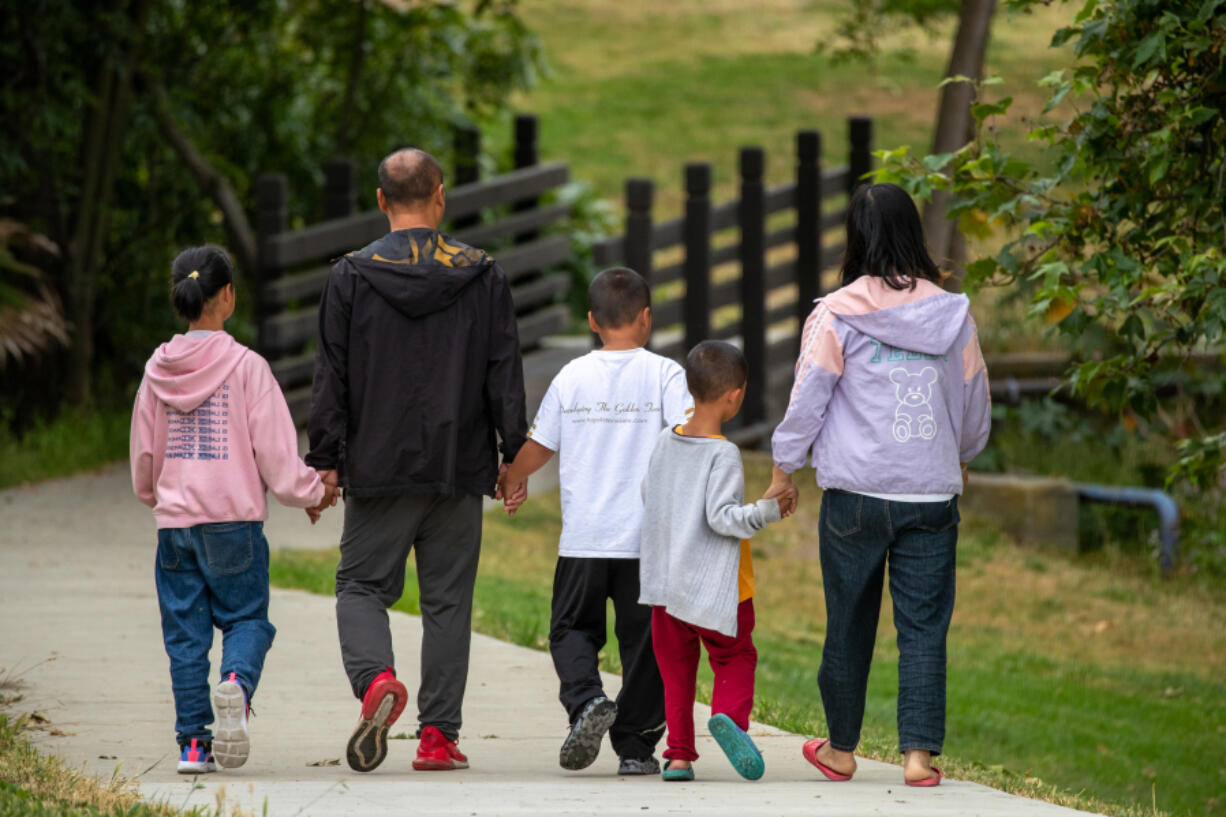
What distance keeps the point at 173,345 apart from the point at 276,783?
1229 mm

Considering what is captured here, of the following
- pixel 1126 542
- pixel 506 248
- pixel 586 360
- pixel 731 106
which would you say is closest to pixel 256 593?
pixel 586 360

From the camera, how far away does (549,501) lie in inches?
435

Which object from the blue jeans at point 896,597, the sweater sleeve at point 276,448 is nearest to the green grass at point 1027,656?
the blue jeans at point 896,597

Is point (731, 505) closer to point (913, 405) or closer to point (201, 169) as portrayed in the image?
point (913, 405)

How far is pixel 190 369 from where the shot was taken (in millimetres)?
4734

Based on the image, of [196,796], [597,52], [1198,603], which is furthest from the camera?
[597,52]

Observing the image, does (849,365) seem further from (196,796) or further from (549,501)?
(549,501)

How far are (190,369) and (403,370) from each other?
22.7 inches

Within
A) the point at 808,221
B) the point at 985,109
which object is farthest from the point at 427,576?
the point at 808,221

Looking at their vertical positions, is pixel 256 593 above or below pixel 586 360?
below

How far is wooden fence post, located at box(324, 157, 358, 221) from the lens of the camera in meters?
11.5

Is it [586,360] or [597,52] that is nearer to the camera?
[586,360]

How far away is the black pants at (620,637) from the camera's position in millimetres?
4809

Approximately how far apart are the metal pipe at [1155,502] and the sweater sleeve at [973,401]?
651 cm
